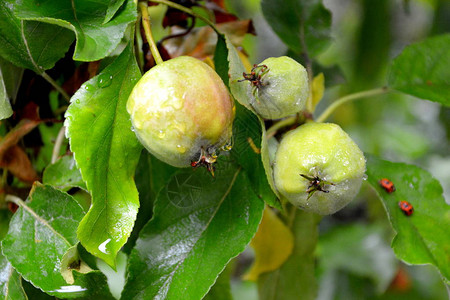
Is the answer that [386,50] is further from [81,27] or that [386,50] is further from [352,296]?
[81,27]

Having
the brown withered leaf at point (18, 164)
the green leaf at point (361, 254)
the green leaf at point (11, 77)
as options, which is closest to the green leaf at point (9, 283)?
the brown withered leaf at point (18, 164)

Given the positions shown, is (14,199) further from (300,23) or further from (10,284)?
(300,23)

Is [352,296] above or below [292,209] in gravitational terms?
below

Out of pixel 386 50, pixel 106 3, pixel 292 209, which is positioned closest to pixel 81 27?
pixel 106 3

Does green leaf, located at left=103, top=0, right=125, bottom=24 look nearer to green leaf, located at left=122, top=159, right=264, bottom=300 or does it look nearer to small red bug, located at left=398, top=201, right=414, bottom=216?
green leaf, located at left=122, top=159, right=264, bottom=300

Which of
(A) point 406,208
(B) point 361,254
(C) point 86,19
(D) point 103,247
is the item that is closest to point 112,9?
(C) point 86,19

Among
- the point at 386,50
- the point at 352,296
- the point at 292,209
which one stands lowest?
the point at 352,296

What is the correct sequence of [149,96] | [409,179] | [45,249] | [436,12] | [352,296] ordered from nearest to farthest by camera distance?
[149,96] < [45,249] < [409,179] < [436,12] < [352,296]
